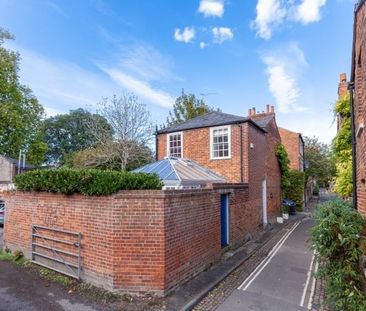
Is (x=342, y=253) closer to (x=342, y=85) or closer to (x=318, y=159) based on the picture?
(x=342, y=85)

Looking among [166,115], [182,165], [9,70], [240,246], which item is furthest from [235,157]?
[9,70]

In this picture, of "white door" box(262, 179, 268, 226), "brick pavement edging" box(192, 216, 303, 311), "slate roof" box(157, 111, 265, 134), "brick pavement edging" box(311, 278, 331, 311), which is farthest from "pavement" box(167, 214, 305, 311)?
"slate roof" box(157, 111, 265, 134)

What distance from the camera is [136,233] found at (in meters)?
5.86

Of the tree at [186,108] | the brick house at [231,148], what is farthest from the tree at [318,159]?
the brick house at [231,148]

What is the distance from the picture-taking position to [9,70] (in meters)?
25.2

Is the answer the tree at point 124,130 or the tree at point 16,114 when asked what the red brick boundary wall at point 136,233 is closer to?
the tree at point 124,130

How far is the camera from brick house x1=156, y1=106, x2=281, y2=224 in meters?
12.9

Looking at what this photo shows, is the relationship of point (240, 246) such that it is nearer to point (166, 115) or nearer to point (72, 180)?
point (72, 180)

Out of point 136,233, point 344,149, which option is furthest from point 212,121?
point 136,233

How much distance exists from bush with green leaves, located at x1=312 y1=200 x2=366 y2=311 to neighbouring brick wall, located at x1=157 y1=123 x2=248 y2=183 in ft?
25.6

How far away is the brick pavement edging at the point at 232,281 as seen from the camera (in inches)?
222

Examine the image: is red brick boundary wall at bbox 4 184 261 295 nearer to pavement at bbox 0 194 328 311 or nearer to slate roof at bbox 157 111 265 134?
pavement at bbox 0 194 328 311

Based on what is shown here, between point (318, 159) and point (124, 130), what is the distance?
2743cm

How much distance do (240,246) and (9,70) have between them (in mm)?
27406
